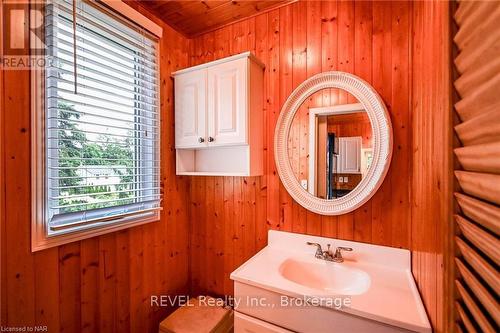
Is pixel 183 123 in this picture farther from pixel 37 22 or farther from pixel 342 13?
pixel 342 13

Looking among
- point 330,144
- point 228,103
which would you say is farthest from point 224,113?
point 330,144

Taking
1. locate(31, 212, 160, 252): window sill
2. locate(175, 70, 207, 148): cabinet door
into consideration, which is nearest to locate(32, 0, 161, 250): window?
locate(31, 212, 160, 252): window sill

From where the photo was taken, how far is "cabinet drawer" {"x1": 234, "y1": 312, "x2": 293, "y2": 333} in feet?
3.36

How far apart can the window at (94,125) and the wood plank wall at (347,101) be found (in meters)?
0.51

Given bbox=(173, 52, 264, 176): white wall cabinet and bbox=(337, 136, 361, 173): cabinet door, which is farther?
bbox=(173, 52, 264, 176): white wall cabinet

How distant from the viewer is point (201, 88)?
1555mm

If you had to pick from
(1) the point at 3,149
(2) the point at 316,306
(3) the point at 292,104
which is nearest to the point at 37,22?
(1) the point at 3,149

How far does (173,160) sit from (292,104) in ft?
3.17

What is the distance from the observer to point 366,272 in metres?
1.15

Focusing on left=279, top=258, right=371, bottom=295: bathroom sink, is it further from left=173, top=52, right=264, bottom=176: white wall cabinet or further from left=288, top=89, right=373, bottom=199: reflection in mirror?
left=173, top=52, right=264, bottom=176: white wall cabinet

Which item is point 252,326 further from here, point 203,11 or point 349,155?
point 203,11
